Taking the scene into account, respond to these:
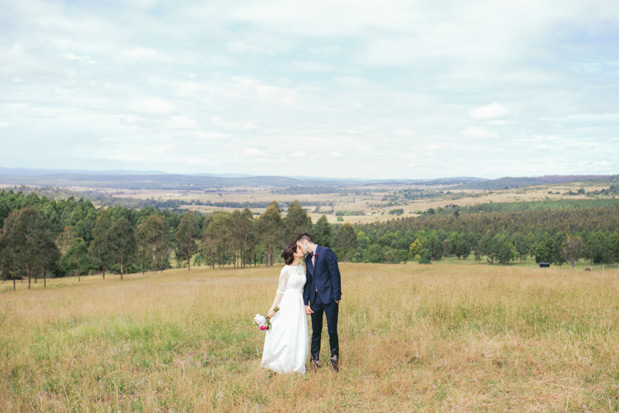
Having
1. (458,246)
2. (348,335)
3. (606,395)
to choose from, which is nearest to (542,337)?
(606,395)

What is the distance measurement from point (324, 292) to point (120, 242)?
6002 centimetres

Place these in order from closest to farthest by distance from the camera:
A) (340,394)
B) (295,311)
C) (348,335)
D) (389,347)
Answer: (340,394) < (295,311) < (389,347) < (348,335)

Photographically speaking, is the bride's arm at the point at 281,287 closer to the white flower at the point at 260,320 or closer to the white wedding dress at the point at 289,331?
the white wedding dress at the point at 289,331

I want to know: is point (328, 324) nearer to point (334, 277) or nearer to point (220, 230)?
point (334, 277)

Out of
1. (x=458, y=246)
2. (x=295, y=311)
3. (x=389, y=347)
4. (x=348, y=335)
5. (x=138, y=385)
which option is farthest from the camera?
(x=458, y=246)

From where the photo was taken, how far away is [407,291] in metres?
13.4

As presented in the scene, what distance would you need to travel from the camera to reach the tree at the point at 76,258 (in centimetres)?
7448

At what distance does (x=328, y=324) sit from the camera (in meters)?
7.58

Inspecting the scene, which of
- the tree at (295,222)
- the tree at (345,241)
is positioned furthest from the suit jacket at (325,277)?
the tree at (345,241)

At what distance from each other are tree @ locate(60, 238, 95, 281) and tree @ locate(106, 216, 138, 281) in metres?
18.3

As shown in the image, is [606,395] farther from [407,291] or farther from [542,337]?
[407,291]

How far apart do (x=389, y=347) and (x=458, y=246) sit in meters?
158

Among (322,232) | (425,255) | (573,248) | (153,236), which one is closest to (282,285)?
(153,236)

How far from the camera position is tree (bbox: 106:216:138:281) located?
58.9 m
